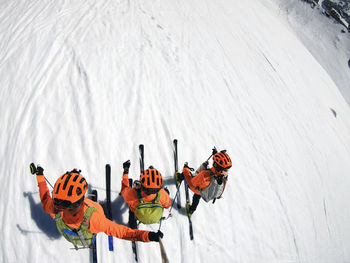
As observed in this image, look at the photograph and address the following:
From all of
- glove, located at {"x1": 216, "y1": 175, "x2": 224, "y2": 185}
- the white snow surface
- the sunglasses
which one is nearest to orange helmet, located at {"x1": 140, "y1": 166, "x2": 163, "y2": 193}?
the sunglasses

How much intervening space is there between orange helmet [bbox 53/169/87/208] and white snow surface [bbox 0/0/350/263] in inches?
70.1

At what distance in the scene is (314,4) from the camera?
20.9 m

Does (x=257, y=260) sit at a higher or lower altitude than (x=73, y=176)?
lower

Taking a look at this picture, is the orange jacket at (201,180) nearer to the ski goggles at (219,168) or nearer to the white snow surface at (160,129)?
the ski goggles at (219,168)

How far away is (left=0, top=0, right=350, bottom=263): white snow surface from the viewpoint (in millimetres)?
4168

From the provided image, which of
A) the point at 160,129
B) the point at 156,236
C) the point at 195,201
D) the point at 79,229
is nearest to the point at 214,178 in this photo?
the point at 195,201

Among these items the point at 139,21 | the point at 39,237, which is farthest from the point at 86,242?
the point at 139,21

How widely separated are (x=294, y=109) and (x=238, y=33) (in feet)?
15.9

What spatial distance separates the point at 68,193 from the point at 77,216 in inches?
14.9

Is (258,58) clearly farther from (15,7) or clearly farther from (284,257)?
(15,7)

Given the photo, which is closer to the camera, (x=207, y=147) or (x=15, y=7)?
(x=207, y=147)

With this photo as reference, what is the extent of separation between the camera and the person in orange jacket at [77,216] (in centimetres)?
220

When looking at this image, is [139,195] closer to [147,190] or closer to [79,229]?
[147,190]

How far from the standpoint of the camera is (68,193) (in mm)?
2189
